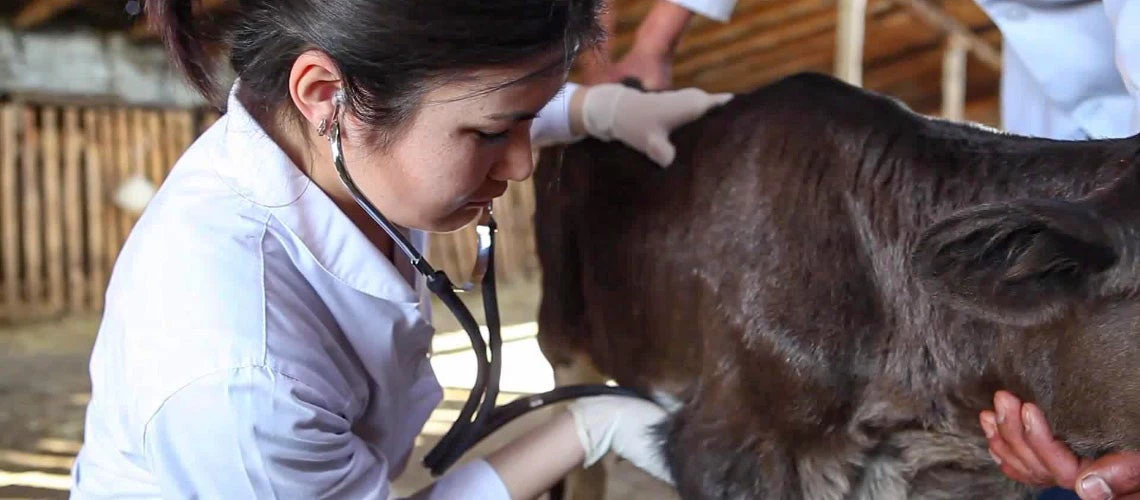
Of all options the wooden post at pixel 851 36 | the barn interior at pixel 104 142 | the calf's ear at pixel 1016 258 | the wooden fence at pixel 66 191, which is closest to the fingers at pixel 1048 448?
the calf's ear at pixel 1016 258

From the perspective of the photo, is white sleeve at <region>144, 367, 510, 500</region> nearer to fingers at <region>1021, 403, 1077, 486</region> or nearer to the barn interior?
fingers at <region>1021, 403, 1077, 486</region>

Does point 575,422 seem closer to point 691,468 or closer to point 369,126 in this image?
point 691,468

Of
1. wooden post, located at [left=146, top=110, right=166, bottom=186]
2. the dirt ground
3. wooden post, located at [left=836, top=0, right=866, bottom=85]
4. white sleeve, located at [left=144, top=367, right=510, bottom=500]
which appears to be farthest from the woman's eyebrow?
wooden post, located at [left=146, top=110, right=166, bottom=186]

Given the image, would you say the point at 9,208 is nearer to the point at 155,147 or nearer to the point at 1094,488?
the point at 155,147

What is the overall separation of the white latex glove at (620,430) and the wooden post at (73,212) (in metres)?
5.95

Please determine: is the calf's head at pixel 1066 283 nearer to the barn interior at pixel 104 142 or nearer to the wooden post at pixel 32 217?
the barn interior at pixel 104 142

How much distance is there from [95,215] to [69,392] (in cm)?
285

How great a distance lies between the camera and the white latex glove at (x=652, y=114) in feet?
7.16

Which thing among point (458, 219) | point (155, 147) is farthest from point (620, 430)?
point (155, 147)

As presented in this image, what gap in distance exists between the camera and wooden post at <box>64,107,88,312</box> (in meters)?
7.01

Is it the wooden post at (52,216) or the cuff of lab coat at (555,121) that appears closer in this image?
the cuff of lab coat at (555,121)

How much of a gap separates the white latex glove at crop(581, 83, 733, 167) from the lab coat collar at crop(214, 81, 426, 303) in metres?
0.81

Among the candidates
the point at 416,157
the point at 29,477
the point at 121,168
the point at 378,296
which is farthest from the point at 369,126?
the point at 121,168

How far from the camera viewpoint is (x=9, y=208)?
7012 millimetres
